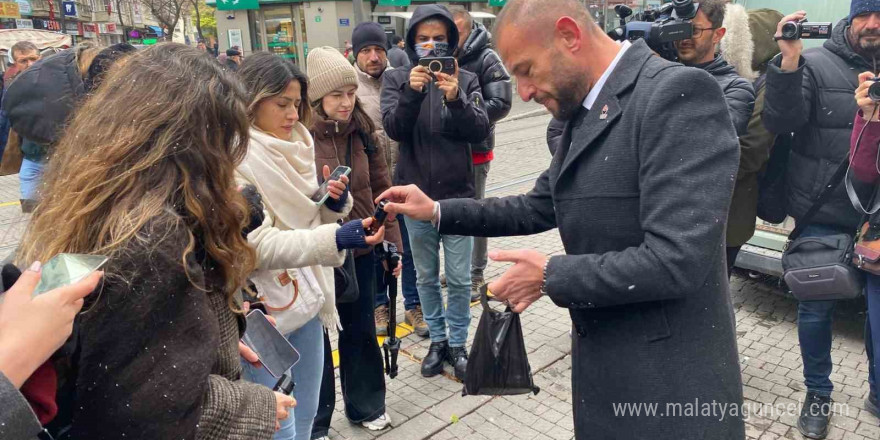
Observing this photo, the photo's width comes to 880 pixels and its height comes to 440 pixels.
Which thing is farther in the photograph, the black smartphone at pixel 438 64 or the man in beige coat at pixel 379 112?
the man in beige coat at pixel 379 112

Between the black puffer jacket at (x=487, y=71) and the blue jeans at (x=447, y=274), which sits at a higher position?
the black puffer jacket at (x=487, y=71)

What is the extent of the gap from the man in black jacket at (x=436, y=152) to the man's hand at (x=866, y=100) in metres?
1.89

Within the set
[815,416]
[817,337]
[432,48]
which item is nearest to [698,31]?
[432,48]

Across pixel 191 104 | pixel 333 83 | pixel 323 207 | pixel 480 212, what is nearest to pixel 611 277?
pixel 480 212

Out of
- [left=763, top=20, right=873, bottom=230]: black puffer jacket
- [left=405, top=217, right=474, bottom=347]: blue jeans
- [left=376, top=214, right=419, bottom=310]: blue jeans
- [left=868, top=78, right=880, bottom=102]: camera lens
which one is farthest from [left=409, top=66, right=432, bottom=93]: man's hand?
[left=868, top=78, right=880, bottom=102]: camera lens

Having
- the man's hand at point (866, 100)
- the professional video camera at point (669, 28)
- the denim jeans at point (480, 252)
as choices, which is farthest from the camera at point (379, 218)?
the denim jeans at point (480, 252)

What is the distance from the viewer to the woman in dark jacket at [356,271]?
3.30 m

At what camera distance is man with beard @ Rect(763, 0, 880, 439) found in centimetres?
320

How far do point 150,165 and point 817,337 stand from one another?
334 centimetres

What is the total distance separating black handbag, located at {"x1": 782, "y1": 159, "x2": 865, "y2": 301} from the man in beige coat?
7.90 ft

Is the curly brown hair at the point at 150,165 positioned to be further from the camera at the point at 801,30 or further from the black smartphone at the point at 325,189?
the camera at the point at 801,30

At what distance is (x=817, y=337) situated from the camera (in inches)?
131

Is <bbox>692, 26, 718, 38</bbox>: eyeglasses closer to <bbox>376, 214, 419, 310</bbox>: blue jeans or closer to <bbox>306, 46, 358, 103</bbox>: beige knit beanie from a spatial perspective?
<bbox>306, 46, 358, 103</bbox>: beige knit beanie

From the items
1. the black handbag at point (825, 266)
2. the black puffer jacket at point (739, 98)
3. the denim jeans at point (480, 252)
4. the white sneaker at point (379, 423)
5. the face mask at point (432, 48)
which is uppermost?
the face mask at point (432, 48)
